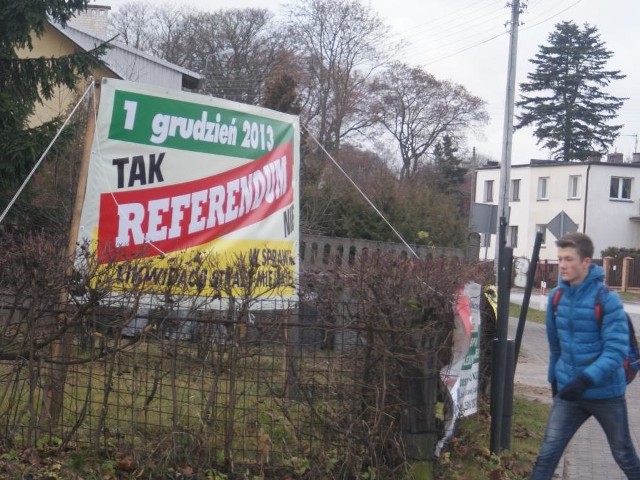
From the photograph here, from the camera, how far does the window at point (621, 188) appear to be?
59.5 m

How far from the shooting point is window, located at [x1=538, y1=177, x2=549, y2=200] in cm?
6153

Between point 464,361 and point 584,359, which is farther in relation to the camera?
point 464,361

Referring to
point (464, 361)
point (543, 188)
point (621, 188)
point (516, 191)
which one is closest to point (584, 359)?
point (464, 361)

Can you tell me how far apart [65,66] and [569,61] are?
66.2m

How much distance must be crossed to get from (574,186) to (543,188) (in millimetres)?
2987

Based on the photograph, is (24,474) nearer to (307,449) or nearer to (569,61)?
(307,449)

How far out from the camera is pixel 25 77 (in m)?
13.0

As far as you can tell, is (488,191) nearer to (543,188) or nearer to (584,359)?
(543,188)

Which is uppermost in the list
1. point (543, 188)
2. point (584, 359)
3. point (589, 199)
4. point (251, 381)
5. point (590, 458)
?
point (543, 188)

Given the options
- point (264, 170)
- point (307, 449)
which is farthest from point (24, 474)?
point (264, 170)

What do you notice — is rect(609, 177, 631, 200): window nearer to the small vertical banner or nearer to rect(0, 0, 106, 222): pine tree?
rect(0, 0, 106, 222): pine tree

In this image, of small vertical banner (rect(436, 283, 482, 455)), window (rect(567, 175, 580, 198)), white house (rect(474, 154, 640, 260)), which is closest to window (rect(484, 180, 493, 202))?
white house (rect(474, 154, 640, 260))

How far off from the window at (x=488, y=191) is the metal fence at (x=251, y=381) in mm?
59925

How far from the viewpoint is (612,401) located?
558 centimetres
